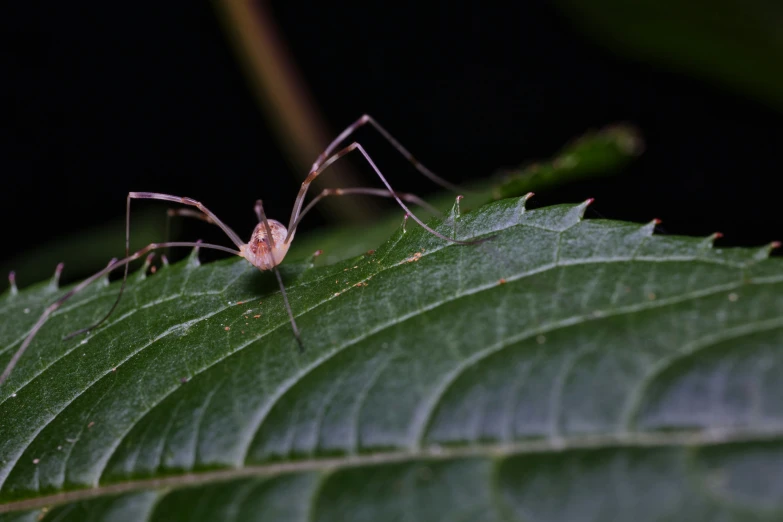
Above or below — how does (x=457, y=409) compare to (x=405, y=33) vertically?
below

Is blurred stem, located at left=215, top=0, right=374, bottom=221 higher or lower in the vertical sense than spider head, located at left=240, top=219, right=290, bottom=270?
higher

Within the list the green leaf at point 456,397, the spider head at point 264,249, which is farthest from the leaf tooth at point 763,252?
the spider head at point 264,249

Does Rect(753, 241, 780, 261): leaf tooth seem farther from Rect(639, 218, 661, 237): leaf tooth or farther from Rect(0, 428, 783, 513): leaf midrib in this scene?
Rect(0, 428, 783, 513): leaf midrib

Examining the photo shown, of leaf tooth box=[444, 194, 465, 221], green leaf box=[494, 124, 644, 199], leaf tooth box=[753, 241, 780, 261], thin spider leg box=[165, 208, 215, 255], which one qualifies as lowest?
green leaf box=[494, 124, 644, 199]

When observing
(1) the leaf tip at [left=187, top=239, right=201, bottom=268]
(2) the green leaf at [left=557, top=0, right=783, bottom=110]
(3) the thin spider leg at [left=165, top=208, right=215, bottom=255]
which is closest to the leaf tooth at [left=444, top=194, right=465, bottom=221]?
(1) the leaf tip at [left=187, top=239, right=201, bottom=268]

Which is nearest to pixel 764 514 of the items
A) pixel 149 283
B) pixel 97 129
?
pixel 149 283

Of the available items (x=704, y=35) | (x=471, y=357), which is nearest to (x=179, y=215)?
(x=471, y=357)

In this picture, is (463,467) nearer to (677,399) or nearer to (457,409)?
(457,409)
